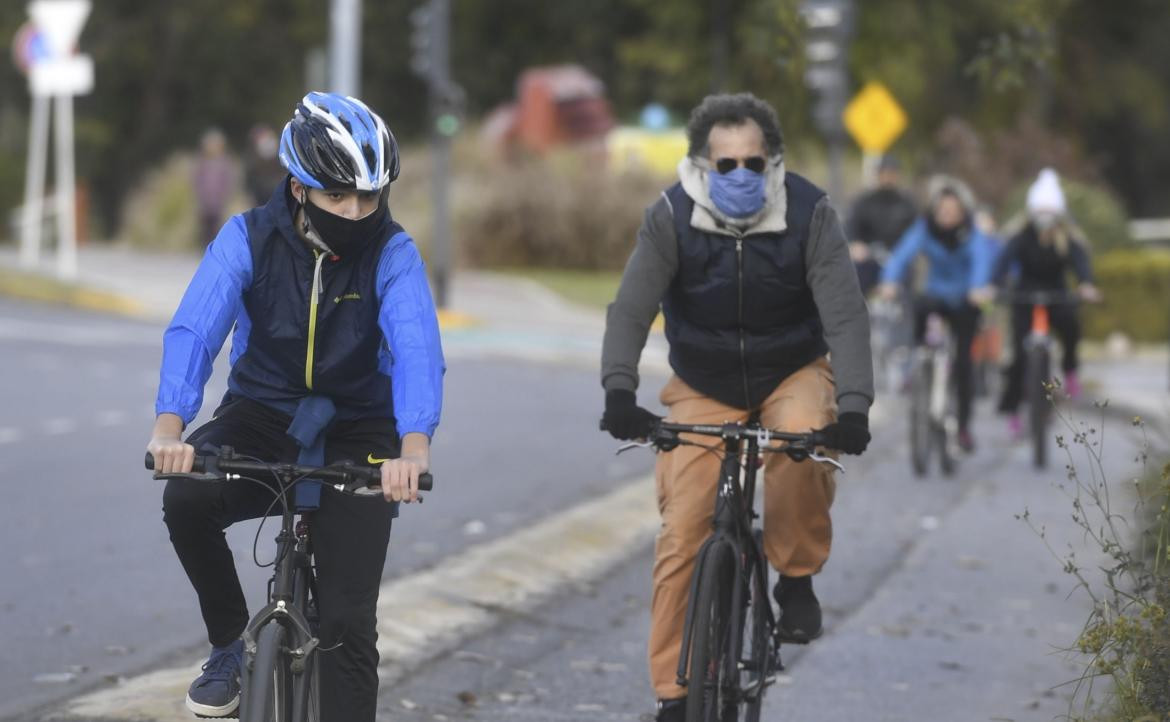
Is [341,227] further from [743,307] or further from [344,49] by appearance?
[344,49]

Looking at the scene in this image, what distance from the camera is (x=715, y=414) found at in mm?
5973

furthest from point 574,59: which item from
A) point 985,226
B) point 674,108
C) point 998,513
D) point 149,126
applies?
point 998,513

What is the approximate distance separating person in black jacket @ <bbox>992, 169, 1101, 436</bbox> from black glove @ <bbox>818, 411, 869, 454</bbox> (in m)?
9.13

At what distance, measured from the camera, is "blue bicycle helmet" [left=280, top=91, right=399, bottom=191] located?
4613mm

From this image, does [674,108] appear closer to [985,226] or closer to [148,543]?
[985,226]

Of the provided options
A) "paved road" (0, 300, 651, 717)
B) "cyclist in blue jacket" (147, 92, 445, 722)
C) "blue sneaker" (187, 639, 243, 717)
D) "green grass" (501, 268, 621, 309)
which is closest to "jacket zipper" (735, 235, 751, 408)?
"cyclist in blue jacket" (147, 92, 445, 722)

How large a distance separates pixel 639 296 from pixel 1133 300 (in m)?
20.9

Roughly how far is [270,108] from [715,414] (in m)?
52.6

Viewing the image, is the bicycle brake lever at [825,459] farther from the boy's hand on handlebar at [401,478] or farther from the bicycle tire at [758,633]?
the boy's hand on handlebar at [401,478]

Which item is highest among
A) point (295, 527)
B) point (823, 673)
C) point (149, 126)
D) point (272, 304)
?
point (149, 126)

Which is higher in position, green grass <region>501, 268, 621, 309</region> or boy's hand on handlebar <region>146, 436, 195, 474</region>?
green grass <region>501, 268, 621, 309</region>

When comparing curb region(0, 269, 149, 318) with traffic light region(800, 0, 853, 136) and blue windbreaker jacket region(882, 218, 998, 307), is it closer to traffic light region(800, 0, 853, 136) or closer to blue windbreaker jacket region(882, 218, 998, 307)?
traffic light region(800, 0, 853, 136)

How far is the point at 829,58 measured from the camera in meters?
20.6

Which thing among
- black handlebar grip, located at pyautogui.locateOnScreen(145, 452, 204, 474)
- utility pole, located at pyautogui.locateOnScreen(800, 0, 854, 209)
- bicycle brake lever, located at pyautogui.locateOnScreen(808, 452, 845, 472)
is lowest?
bicycle brake lever, located at pyautogui.locateOnScreen(808, 452, 845, 472)
